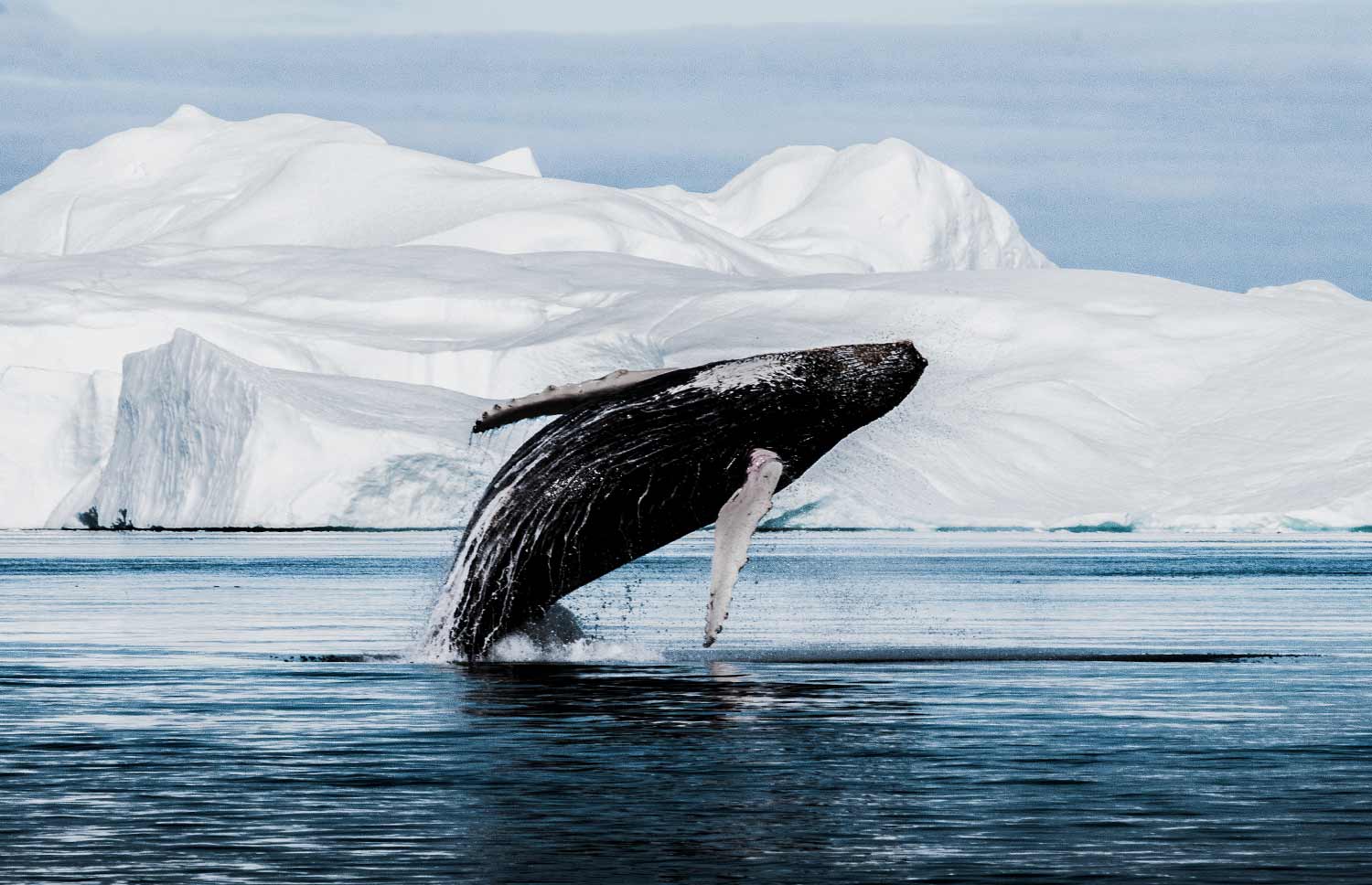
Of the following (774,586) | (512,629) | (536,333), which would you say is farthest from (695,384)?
(536,333)

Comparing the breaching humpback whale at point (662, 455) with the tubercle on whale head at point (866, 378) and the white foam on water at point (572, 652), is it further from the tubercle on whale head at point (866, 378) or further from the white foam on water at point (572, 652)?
the white foam on water at point (572, 652)

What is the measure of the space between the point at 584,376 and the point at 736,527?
7689 centimetres

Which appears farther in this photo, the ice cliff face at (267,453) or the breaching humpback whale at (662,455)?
the ice cliff face at (267,453)

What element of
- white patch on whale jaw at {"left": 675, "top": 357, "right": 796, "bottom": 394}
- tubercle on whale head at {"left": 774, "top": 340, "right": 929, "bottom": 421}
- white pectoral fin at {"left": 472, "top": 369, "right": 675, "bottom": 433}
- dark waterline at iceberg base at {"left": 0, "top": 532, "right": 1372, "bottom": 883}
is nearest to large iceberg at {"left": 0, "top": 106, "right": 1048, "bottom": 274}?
dark waterline at iceberg base at {"left": 0, "top": 532, "right": 1372, "bottom": 883}

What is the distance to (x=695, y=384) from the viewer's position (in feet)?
47.2

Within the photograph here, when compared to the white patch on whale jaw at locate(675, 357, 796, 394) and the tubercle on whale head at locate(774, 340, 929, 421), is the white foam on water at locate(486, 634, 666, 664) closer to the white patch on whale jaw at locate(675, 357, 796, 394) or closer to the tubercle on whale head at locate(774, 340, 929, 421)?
the white patch on whale jaw at locate(675, 357, 796, 394)

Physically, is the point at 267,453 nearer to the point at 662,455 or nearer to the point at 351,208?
the point at 662,455

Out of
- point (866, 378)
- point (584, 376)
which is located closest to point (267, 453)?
point (584, 376)

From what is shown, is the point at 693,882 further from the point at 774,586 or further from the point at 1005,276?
the point at 1005,276

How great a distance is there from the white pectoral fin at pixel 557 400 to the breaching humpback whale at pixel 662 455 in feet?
0.05

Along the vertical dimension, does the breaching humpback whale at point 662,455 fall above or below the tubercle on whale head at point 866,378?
below

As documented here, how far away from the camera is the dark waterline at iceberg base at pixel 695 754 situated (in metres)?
8.24

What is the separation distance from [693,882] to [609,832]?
1160mm

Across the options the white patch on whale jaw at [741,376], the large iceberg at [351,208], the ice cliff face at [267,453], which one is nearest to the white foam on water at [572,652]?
the white patch on whale jaw at [741,376]
